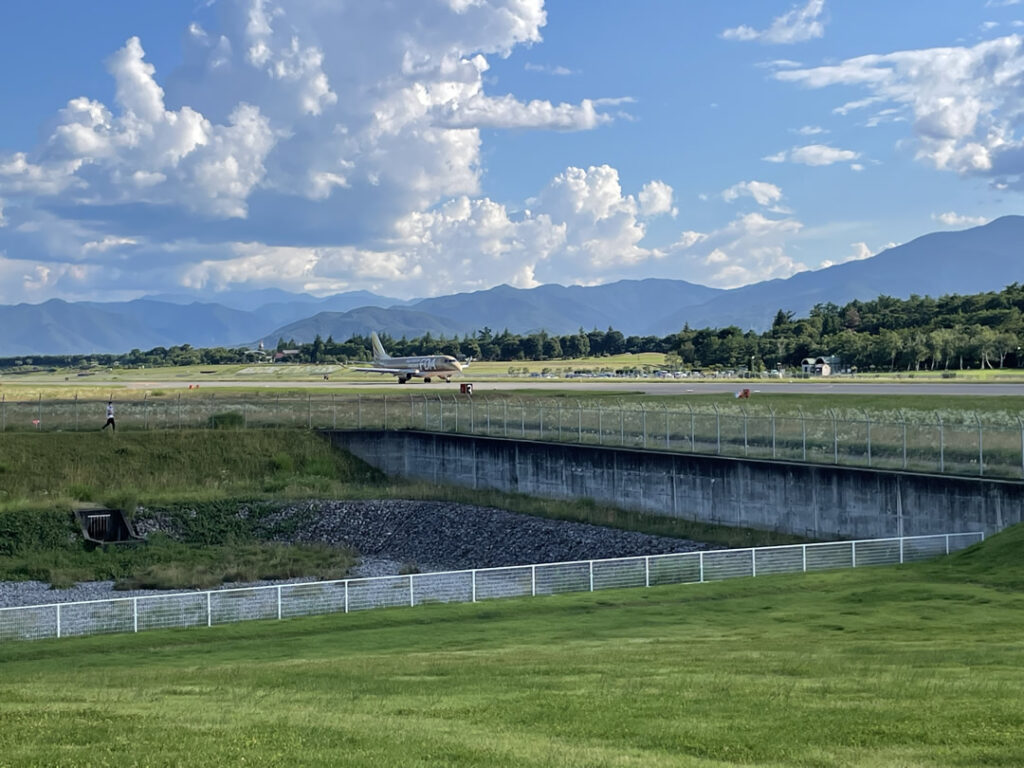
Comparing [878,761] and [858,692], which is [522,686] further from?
[878,761]

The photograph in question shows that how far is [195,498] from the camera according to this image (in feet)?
181

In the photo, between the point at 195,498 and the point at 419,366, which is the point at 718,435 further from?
the point at 419,366

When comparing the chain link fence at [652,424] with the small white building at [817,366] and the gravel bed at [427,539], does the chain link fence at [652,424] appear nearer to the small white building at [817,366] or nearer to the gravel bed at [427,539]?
the gravel bed at [427,539]

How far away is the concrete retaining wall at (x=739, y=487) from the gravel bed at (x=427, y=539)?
92.7 inches

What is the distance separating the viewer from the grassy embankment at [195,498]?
4441cm

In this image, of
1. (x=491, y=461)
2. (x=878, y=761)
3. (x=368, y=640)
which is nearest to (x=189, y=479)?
(x=491, y=461)

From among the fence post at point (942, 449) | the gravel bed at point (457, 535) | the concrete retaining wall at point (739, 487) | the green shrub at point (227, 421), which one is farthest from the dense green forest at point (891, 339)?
the fence post at point (942, 449)

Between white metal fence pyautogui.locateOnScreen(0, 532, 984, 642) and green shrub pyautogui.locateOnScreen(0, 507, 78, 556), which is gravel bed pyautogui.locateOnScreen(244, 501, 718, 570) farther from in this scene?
white metal fence pyautogui.locateOnScreen(0, 532, 984, 642)

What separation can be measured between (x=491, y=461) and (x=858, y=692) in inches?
1649

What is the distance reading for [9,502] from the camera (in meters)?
52.6

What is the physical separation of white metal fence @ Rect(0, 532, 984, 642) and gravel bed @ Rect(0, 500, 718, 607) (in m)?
9.70

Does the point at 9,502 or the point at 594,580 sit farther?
the point at 9,502

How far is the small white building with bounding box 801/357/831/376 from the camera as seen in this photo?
5431 inches

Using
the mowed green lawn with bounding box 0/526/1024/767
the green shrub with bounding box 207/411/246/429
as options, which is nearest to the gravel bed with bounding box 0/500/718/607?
the green shrub with bounding box 207/411/246/429
